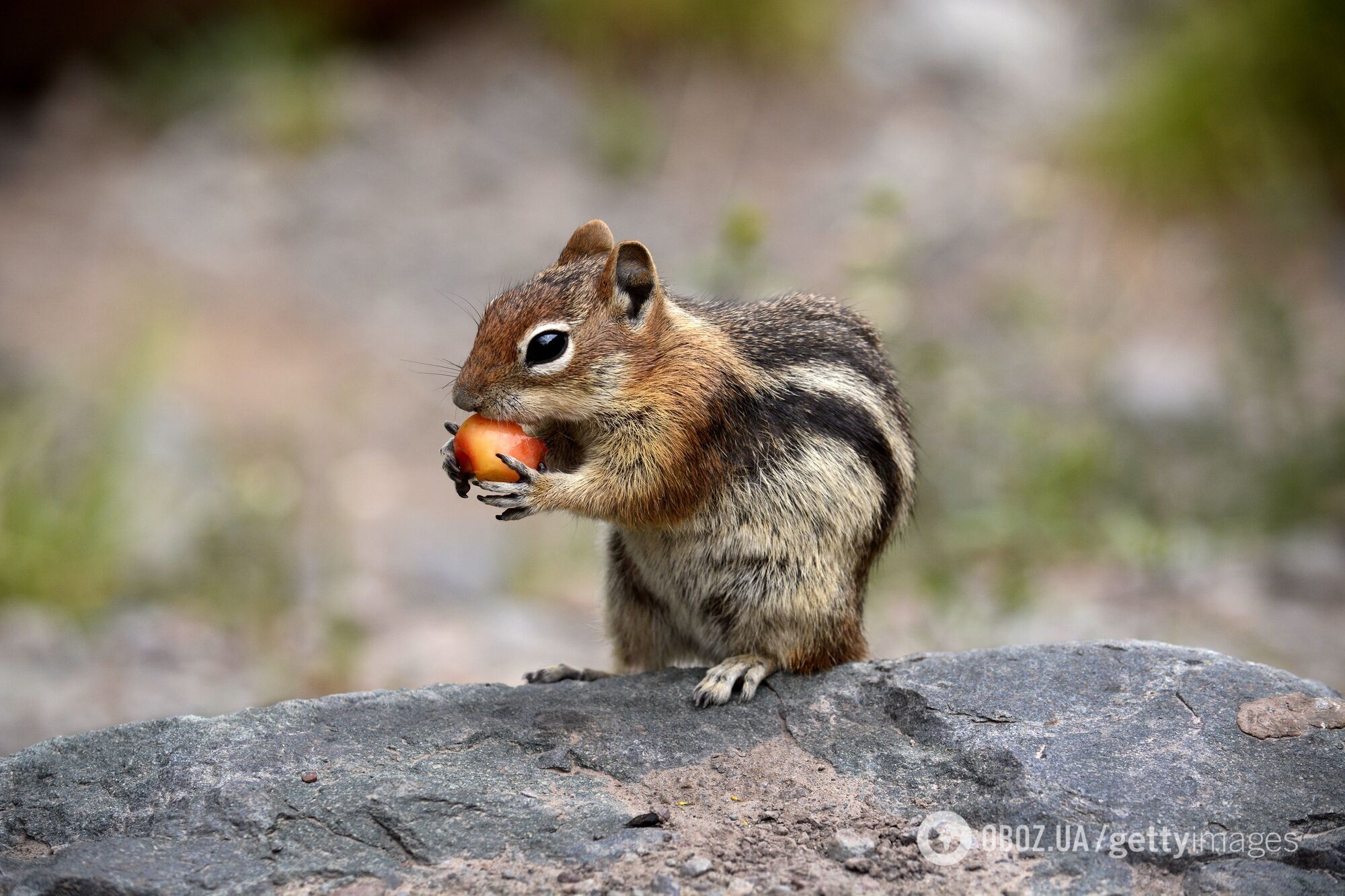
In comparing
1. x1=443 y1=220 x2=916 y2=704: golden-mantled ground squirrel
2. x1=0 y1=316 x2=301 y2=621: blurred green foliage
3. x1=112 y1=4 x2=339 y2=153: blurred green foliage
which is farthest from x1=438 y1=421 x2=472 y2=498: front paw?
x1=112 y1=4 x2=339 y2=153: blurred green foliage

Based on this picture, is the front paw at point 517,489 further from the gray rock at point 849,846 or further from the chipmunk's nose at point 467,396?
the gray rock at point 849,846

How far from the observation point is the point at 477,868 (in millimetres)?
2846

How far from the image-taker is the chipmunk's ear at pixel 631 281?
3.80 meters

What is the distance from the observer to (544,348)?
369 centimetres

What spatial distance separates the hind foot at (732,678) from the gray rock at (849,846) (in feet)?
2.30

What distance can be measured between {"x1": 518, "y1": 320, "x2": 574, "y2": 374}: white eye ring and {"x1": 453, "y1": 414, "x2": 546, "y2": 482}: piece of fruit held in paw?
0.61ft

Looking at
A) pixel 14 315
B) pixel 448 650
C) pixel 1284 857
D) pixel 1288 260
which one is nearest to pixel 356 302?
pixel 14 315

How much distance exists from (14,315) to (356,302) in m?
3.09

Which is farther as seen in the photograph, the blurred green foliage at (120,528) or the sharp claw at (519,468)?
the blurred green foliage at (120,528)

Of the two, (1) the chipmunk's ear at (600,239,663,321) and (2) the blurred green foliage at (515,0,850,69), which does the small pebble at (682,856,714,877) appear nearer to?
(1) the chipmunk's ear at (600,239,663,321)

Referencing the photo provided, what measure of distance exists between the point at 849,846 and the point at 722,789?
0.40m

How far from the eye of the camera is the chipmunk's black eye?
368cm

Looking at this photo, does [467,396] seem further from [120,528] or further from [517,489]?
[120,528]

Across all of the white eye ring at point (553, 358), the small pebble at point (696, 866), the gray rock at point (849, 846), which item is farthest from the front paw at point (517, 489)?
the gray rock at point (849, 846)
